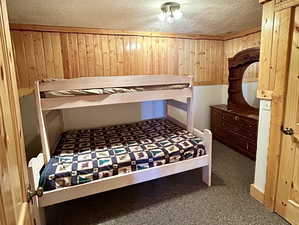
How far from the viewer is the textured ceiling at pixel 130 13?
1.94m

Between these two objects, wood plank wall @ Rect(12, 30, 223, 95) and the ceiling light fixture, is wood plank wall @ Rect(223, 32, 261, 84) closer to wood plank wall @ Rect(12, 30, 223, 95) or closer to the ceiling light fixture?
wood plank wall @ Rect(12, 30, 223, 95)

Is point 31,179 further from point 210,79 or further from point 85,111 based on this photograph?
point 210,79

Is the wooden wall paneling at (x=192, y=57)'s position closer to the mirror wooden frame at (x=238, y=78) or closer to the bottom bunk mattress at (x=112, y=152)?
the mirror wooden frame at (x=238, y=78)

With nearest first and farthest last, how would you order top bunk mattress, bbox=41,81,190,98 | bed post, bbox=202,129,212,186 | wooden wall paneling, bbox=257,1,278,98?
1. wooden wall paneling, bbox=257,1,278,98
2. top bunk mattress, bbox=41,81,190,98
3. bed post, bbox=202,129,212,186

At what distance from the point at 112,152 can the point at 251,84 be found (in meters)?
2.86

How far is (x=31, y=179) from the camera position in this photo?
1.55 metres

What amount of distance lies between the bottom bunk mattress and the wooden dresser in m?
1.10

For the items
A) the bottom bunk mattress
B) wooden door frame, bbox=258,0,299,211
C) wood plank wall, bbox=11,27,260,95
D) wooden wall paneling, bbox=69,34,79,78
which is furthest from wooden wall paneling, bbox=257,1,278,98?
wooden wall paneling, bbox=69,34,79,78

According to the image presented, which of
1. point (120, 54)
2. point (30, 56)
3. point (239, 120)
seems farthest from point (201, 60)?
point (30, 56)

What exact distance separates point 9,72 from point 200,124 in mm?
3771

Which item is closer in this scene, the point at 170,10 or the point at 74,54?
the point at 170,10

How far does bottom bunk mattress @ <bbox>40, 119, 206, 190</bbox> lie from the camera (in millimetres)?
1769

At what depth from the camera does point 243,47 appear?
139 inches

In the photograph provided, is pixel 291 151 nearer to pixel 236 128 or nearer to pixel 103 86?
pixel 236 128
